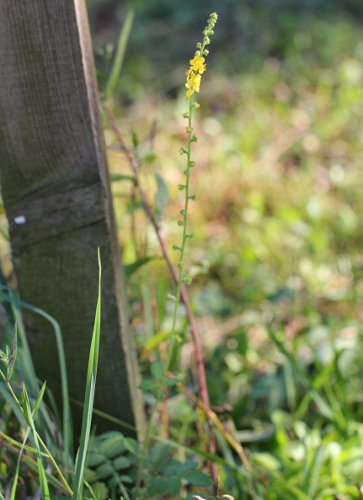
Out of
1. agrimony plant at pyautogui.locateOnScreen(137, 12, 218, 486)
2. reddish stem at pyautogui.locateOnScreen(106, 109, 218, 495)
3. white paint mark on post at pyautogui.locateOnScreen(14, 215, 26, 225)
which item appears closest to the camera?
agrimony plant at pyautogui.locateOnScreen(137, 12, 218, 486)

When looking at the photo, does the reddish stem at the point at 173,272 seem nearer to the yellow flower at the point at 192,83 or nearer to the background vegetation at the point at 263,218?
the background vegetation at the point at 263,218

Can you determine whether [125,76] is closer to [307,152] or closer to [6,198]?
[307,152]

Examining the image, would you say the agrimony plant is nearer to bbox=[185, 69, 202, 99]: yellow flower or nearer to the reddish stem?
bbox=[185, 69, 202, 99]: yellow flower

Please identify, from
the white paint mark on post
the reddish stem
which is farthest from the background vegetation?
the white paint mark on post

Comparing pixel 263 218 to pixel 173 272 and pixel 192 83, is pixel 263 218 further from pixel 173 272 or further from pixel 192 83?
pixel 192 83

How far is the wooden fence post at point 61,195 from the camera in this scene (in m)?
1.08

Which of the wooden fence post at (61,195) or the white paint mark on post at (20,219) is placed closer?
the wooden fence post at (61,195)

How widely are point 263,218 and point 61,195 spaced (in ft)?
5.35

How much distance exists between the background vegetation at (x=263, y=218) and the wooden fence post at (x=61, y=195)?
175 mm

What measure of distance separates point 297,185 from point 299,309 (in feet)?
2.68

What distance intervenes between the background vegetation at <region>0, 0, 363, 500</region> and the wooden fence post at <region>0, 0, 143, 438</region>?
0.17 metres

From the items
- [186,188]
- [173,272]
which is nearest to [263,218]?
[173,272]

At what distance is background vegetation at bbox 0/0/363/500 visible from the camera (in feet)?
5.33

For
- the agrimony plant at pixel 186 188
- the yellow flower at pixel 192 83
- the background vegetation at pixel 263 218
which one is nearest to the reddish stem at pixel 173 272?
the background vegetation at pixel 263 218
